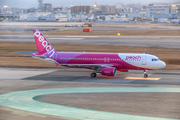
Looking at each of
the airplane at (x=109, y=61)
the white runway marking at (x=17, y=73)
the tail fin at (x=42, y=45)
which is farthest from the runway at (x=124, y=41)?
the tail fin at (x=42, y=45)

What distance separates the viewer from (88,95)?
33469mm

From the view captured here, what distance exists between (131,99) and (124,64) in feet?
44.8

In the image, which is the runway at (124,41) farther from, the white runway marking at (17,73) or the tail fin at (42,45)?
the tail fin at (42,45)

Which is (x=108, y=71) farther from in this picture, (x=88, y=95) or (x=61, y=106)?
(x=61, y=106)

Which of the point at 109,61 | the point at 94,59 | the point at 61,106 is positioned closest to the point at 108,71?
the point at 109,61

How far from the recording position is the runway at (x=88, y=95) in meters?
26.0

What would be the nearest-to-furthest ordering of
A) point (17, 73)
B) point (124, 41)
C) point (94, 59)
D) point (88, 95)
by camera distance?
point (88, 95)
point (94, 59)
point (17, 73)
point (124, 41)

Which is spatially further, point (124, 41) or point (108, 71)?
point (124, 41)

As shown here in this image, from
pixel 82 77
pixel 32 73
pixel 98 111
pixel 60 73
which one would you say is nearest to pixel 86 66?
pixel 82 77

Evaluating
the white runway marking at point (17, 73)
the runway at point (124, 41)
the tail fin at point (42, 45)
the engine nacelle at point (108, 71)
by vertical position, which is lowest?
the white runway marking at point (17, 73)

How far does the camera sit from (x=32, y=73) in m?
48.6

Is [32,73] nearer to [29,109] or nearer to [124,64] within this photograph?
[124,64]

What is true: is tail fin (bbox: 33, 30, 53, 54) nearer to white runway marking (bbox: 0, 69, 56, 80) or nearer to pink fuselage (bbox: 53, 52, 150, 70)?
pink fuselage (bbox: 53, 52, 150, 70)

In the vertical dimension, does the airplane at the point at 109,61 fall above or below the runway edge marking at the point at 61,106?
above
